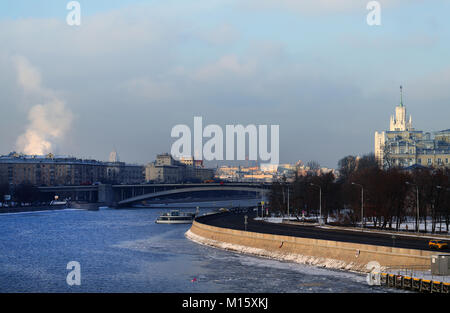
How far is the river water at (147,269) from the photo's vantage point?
115ft

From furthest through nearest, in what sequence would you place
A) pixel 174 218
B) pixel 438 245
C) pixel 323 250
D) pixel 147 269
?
pixel 174 218, pixel 323 250, pixel 147 269, pixel 438 245

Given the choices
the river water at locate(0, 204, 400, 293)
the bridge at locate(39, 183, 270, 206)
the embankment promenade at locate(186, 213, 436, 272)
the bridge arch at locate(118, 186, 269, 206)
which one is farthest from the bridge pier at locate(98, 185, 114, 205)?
the embankment promenade at locate(186, 213, 436, 272)

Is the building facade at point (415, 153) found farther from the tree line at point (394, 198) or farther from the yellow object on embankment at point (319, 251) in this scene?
the yellow object on embankment at point (319, 251)

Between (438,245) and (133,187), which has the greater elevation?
(133,187)

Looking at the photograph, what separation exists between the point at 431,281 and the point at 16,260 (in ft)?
98.7

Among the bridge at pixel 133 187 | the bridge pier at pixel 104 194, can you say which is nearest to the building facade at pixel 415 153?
the bridge at pixel 133 187

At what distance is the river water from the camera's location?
35188mm

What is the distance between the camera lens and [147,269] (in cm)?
4219

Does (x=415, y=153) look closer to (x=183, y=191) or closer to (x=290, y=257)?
(x=183, y=191)

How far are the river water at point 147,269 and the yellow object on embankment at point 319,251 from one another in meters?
1.21

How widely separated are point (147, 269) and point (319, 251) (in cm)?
1173

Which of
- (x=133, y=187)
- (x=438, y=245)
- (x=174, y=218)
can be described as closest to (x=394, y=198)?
(x=438, y=245)
